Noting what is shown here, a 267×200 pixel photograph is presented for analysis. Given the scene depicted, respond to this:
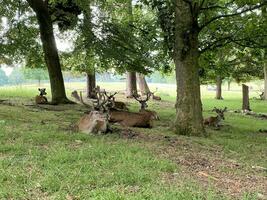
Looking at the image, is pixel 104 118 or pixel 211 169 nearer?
pixel 211 169

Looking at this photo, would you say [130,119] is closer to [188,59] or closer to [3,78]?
[188,59]

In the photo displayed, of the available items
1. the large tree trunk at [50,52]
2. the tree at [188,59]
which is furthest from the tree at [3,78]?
the tree at [188,59]

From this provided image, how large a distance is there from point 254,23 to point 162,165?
786 cm

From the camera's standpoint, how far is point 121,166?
303 inches

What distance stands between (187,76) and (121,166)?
6175mm

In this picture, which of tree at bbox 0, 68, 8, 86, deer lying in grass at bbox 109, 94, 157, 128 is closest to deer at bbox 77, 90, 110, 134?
deer lying in grass at bbox 109, 94, 157, 128

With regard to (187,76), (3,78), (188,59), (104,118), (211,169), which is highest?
(188,59)

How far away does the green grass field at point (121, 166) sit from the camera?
6.39 meters

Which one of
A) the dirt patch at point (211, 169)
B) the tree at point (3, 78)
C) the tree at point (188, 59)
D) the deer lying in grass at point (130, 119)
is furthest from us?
the tree at point (3, 78)

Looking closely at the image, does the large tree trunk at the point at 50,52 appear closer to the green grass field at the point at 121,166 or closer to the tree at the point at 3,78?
the green grass field at the point at 121,166

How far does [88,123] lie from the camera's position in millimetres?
11609

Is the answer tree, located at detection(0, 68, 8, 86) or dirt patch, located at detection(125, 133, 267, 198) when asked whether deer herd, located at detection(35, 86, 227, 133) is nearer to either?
dirt patch, located at detection(125, 133, 267, 198)

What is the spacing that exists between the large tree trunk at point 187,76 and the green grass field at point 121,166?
1277 mm

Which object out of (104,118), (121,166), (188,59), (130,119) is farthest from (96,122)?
(121,166)
